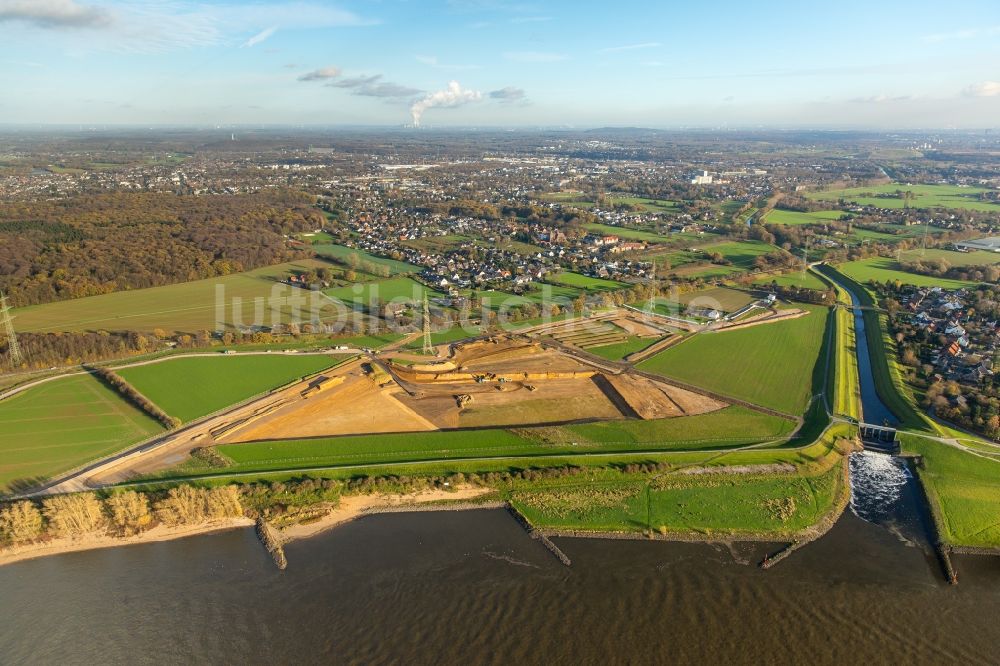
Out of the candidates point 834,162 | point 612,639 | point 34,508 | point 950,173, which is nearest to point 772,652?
point 612,639

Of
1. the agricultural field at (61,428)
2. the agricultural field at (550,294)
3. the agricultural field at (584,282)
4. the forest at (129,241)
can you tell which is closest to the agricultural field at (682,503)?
the agricultural field at (61,428)

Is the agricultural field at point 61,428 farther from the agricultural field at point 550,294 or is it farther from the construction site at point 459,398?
the agricultural field at point 550,294

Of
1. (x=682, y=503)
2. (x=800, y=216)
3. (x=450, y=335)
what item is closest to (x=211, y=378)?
(x=450, y=335)

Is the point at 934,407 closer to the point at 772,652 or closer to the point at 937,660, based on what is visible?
the point at 937,660

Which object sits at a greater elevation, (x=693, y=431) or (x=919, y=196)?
(x=919, y=196)

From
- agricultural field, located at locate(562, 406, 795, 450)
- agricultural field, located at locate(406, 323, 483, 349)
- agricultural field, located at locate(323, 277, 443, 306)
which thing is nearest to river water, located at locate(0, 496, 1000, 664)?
agricultural field, located at locate(562, 406, 795, 450)

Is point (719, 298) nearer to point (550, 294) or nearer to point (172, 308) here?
point (550, 294)

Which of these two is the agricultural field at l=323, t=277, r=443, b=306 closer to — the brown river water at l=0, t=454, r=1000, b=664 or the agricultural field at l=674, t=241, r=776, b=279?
the agricultural field at l=674, t=241, r=776, b=279
